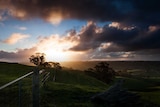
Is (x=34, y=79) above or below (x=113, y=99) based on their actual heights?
above

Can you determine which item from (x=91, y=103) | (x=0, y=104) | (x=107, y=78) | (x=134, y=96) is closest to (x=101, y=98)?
(x=91, y=103)

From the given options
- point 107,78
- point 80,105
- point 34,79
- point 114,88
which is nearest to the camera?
point 34,79

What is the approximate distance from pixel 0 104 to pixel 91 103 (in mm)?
6989

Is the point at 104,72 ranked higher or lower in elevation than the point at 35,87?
higher

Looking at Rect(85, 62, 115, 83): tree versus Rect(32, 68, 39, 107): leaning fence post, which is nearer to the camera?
Rect(32, 68, 39, 107): leaning fence post

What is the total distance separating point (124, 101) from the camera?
62.2 feet

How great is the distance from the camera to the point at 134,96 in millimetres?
19516

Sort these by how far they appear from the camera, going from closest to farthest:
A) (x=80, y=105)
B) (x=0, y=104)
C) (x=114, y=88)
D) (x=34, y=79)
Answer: (x=34, y=79) → (x=0, y=104) → (x=80, y=105) → (x=114, y=88)

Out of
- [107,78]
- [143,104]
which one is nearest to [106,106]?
[143,104]

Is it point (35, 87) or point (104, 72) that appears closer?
point (35, 87)

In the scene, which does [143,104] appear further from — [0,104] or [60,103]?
[0,104]

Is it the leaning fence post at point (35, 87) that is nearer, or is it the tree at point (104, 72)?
the leaning fence post at point (35, 87)

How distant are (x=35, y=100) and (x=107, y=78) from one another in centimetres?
9300

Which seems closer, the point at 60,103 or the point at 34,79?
the point at 34,79
